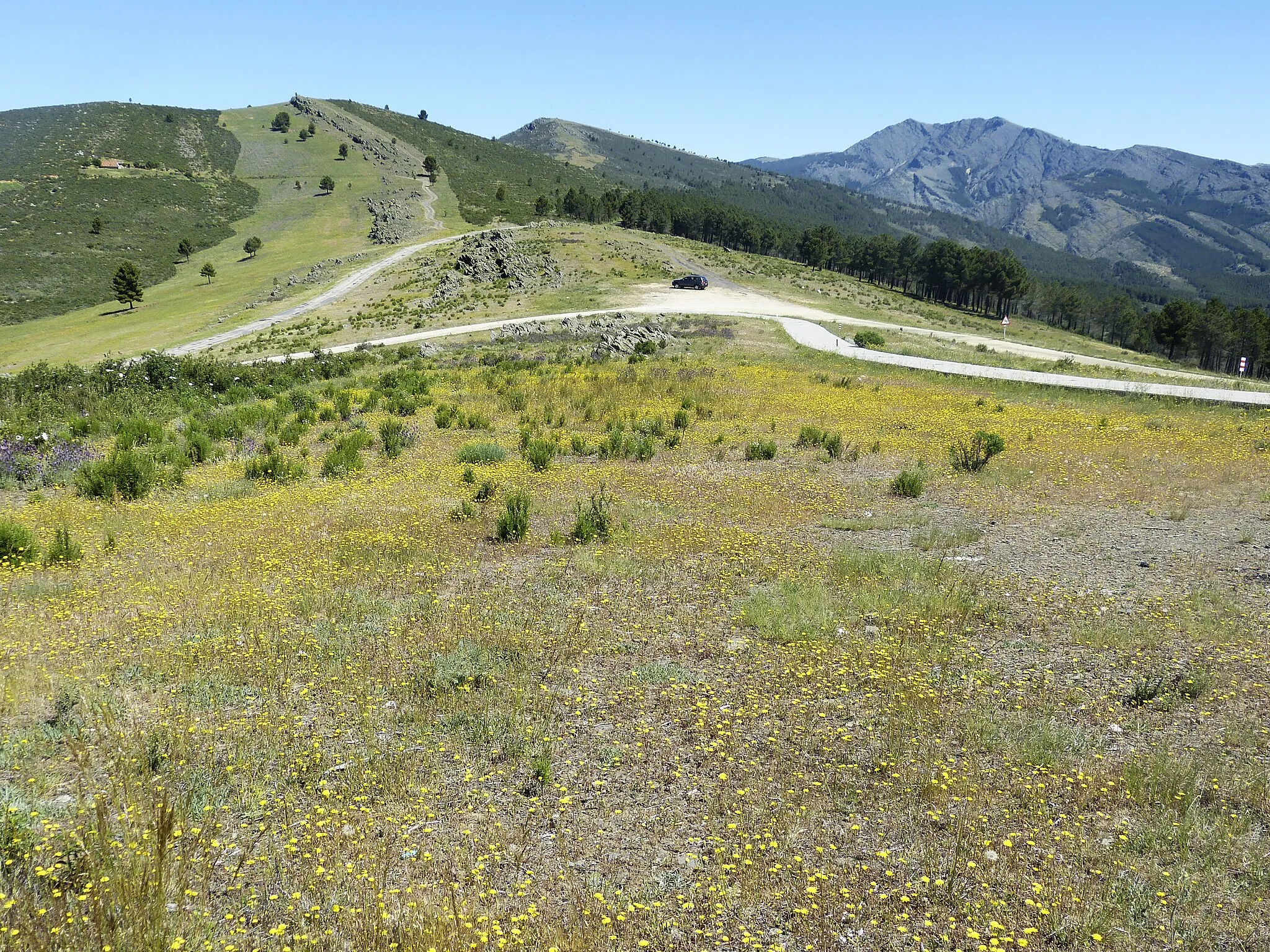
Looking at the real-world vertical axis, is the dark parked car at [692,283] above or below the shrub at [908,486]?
above

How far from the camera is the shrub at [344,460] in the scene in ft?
53.7

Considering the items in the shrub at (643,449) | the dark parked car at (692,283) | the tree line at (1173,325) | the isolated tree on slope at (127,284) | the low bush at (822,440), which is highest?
the tree line at (1173,325)

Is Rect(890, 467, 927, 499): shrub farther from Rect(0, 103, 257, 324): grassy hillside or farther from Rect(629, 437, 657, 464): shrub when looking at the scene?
Rect(0, 103, 257, 324): grassy hillside

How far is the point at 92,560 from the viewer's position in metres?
10.5

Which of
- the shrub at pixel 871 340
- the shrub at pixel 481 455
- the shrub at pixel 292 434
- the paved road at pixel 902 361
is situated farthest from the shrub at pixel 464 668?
the shrub at pixel 871 340

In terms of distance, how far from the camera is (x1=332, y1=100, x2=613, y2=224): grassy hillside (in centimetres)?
11356

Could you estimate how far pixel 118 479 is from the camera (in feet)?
46.4

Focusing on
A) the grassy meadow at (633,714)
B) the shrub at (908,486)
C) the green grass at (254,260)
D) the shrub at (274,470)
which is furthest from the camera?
the green grass at (254,260)

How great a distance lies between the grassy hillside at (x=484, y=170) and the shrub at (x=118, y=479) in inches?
3690

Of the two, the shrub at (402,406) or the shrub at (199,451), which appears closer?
the shrub at (199,451)

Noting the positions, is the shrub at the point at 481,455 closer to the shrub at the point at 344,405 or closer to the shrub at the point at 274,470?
the shrub at the point at 274,470

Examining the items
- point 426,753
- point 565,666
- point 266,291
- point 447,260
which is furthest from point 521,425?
point 266,291

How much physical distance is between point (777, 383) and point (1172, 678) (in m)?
23.1

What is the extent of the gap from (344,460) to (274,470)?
152cm
